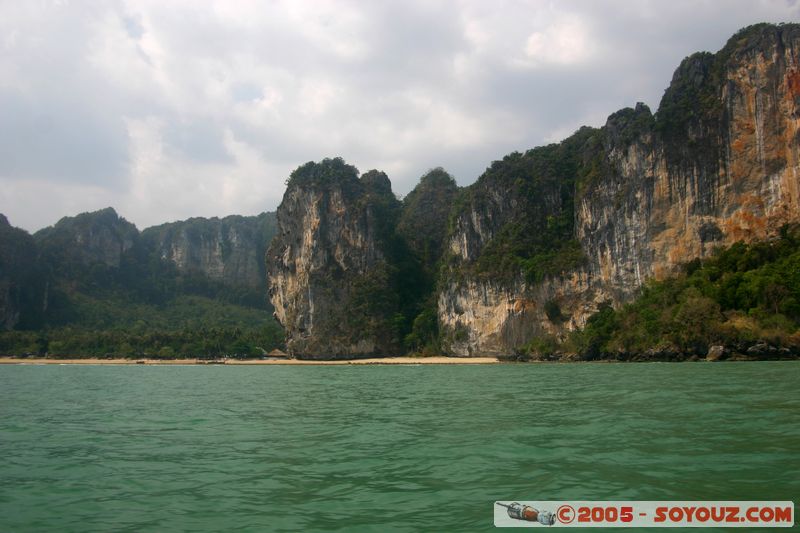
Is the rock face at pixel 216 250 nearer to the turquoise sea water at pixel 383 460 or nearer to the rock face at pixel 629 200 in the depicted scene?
the rock face at pixel 629 200

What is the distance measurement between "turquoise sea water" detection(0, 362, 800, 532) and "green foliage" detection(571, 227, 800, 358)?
29.5 m

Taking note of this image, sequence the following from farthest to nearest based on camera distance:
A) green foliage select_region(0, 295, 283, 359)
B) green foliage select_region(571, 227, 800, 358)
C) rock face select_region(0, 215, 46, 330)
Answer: rock face select_region(0, 215, 46, 330) → green foliage select_region(0, 295, 283, 359) → green foliage select_region(571, 227, 800, 358)

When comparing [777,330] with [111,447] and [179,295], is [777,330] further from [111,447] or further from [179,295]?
[179,295]

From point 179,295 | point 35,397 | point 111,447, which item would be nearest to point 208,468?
point 111,447

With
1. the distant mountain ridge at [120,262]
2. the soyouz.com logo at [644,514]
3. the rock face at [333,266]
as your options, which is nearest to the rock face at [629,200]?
the rock face at [333,266]

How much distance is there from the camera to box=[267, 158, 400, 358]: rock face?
3750 inches

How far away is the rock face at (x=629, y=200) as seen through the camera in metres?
58.8

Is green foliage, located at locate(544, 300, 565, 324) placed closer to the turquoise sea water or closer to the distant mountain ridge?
the turquoise sea water

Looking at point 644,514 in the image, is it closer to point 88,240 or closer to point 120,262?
point 88,240

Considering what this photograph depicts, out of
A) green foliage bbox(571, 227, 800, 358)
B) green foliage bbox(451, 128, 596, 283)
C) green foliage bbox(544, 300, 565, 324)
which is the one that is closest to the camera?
green foliage bbox(571, 227, 800, 358)

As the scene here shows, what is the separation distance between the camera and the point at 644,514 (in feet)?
25.0

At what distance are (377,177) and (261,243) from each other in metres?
79.9

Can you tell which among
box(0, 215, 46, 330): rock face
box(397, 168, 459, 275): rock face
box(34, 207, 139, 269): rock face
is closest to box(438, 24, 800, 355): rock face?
box(397, 168, 459, 275): rock face

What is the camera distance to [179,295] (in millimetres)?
172625
